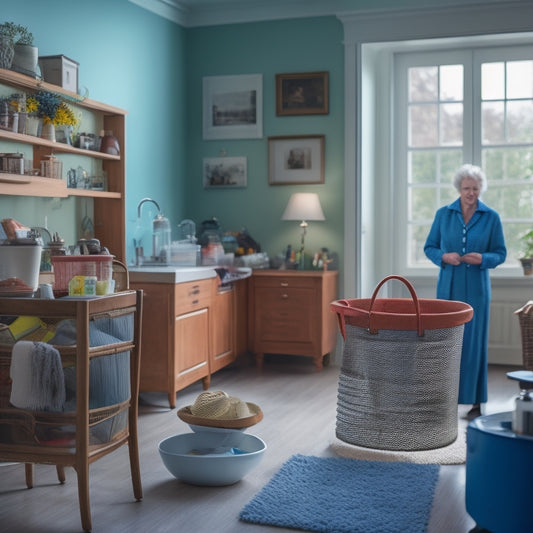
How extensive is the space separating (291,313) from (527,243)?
201 cm

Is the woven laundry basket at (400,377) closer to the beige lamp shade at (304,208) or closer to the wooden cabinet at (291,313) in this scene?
the wooden cabinet at (291,313)

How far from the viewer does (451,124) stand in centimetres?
648

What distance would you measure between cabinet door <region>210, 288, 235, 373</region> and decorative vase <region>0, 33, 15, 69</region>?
2.21 meters

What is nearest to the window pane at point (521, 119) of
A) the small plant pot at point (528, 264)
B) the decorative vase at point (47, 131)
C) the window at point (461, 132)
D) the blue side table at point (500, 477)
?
the window at point (461, 132)

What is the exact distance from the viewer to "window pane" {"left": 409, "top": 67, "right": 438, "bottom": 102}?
650 centimetres

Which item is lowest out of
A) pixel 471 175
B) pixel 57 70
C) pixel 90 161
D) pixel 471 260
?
pixel 471 260

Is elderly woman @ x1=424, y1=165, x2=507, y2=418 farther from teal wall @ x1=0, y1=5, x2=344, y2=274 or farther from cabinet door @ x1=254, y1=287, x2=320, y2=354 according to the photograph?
teal wall @ x1=0, y1=5, x2=344, y2=274

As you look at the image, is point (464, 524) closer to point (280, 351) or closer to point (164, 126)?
point (280, 351)

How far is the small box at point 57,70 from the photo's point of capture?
4379mm

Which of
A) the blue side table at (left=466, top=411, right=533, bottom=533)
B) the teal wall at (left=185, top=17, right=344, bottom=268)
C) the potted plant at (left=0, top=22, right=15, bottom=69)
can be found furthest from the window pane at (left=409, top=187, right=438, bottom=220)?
the blue side table at (left=466, top=411, right=533, bottom=533)

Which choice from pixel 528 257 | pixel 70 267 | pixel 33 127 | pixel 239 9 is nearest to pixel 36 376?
pixel 70 267

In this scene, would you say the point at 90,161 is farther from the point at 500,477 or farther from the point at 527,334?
the point at 500,477

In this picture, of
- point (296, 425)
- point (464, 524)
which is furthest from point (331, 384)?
point (464, 524)

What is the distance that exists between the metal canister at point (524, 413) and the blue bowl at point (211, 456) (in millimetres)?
1241
